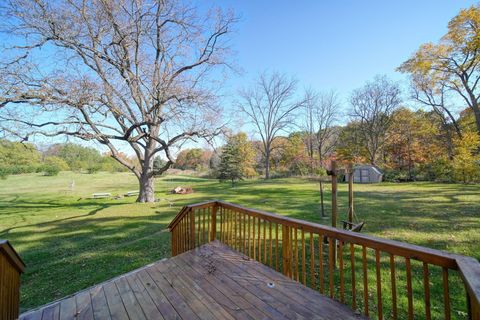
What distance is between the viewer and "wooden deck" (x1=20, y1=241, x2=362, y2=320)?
7.47 feet

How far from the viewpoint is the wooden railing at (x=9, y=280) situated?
210 cm

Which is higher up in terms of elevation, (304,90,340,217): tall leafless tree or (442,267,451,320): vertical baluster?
(304,90,340,217): tall leafless tree

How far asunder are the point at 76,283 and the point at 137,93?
31.3 feet

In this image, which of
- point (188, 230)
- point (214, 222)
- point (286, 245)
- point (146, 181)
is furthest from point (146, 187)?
point (286, 245)

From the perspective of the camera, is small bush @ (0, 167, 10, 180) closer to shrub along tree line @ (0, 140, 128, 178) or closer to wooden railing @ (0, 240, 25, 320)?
shrub along tree line @ (0, 140, 128, 178)

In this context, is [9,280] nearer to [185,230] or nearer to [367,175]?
[185,230]

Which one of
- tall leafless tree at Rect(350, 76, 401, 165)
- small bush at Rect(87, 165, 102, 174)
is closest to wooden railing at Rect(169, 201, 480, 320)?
tall leafless tree at Rect(350, 76, 401, 165)

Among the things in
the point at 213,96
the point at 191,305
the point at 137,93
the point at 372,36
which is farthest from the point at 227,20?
the point at 191,305

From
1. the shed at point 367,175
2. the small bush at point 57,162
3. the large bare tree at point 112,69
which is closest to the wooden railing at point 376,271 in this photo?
the large bare tree at point 112,69

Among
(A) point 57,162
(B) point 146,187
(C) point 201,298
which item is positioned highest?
(A) point 57,162

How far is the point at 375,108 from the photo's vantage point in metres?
25.6

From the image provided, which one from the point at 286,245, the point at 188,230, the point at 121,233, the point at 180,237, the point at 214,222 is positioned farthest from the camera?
the point at 121,233

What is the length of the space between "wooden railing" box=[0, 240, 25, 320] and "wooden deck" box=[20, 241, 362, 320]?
0.26 meters

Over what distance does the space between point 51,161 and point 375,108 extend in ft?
156
